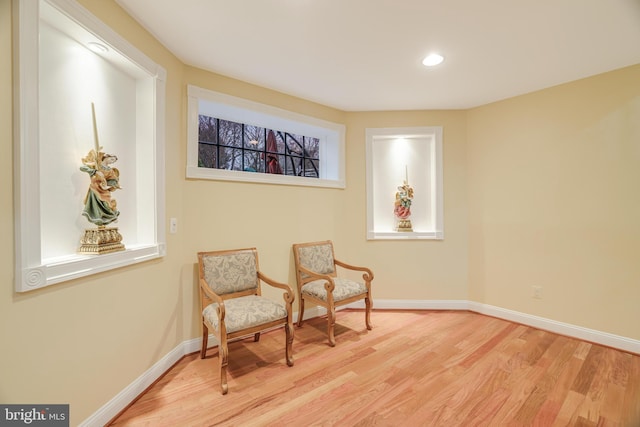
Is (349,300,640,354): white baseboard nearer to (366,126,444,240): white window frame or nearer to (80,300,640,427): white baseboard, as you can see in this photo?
(80,300,640,427): white baseboard

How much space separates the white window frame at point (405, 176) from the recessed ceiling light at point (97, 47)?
2.54m

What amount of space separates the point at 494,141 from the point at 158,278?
3.63 meters

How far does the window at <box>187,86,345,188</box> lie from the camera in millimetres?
2301

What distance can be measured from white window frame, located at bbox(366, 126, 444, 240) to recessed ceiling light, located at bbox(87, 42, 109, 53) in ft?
8.32

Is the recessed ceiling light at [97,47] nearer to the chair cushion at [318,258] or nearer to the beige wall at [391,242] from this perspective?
the beige wall at [391,242]

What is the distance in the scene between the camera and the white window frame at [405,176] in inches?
124

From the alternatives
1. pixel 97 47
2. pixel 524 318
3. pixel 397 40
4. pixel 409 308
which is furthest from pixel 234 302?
pixel 524 318

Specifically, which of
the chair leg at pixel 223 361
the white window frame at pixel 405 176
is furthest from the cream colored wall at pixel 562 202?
the chair leg at pixel 223 361

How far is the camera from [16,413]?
3.59 ft

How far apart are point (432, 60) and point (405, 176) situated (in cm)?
145

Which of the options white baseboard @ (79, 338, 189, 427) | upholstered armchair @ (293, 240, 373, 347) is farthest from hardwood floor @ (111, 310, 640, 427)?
upholstered armchair @ (293, 240, 373, 347)

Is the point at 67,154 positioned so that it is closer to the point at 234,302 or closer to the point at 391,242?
the point at 234,302

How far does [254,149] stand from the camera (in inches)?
109

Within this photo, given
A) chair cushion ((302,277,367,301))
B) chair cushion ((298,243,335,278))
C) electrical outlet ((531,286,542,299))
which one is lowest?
electrical outlet ((531,286,542,299))
